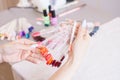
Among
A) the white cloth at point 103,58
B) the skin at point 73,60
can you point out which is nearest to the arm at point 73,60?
the skin at point 73,60

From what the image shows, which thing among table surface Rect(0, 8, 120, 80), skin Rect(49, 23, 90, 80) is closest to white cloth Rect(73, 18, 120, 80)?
table surface Rect(0, 8, 120, 80)

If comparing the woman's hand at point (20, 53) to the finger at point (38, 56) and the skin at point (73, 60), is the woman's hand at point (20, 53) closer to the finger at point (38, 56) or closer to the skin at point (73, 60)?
the finger at point (38, 56)

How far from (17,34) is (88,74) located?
1.53ft

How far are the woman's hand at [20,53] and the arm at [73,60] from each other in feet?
0.60

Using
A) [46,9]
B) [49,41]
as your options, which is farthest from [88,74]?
[46,9]

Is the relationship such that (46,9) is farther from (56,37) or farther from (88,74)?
(88,74)

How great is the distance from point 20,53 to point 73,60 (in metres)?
0.26

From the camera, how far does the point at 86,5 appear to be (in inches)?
Answer: 52.9

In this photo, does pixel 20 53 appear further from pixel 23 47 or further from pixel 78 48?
pixel 78 48

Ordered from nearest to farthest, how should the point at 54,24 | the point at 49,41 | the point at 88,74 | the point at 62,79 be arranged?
1. the point at 62,79
2. the point at 88,74
3. the point at 49,41
4. the point at 54,24

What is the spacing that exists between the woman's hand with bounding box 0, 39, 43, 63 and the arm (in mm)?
182

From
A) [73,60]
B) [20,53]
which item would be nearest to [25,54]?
[20,53]

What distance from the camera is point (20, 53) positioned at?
2.60 feet

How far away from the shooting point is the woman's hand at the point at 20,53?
2.56ft
